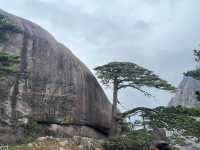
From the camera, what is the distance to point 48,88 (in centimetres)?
3334

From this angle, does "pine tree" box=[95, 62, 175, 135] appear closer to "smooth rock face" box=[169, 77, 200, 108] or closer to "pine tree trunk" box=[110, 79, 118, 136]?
"pine tree trunk" box=[110, 79, 118, 136]

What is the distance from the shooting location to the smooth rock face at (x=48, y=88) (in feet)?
106

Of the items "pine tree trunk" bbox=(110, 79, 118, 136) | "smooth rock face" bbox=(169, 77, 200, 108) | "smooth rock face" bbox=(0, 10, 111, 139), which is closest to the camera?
"smooth rock face" bbox=(0, 10, 111, 139)

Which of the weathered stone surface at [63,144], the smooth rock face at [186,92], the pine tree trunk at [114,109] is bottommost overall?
the weathered stone surface at [63,144]

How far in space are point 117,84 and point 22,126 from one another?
→ 7.62m

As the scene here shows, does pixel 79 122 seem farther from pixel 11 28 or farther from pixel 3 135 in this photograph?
pixel 11 28

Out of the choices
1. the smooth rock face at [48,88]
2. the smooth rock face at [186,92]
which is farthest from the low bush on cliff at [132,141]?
the smooth rock face at [186,92]

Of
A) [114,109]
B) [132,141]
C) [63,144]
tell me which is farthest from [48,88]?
[132,141]

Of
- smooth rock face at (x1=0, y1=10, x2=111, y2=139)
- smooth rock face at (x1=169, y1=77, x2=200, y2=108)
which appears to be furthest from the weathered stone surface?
smooth rock face at (x1=169, y1=77, x2=200, y2=108)

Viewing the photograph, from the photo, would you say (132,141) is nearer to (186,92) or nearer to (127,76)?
(127,76)

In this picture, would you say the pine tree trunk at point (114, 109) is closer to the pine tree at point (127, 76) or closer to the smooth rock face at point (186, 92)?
the pine tree at point (127, 76)

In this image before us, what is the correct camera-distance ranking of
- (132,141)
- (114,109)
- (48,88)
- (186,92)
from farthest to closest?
(186,92) < (114,109) < (48,88) < (132,141)

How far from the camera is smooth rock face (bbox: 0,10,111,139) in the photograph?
32.2 meters

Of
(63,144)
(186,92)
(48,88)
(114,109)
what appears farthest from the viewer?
(186,92)
